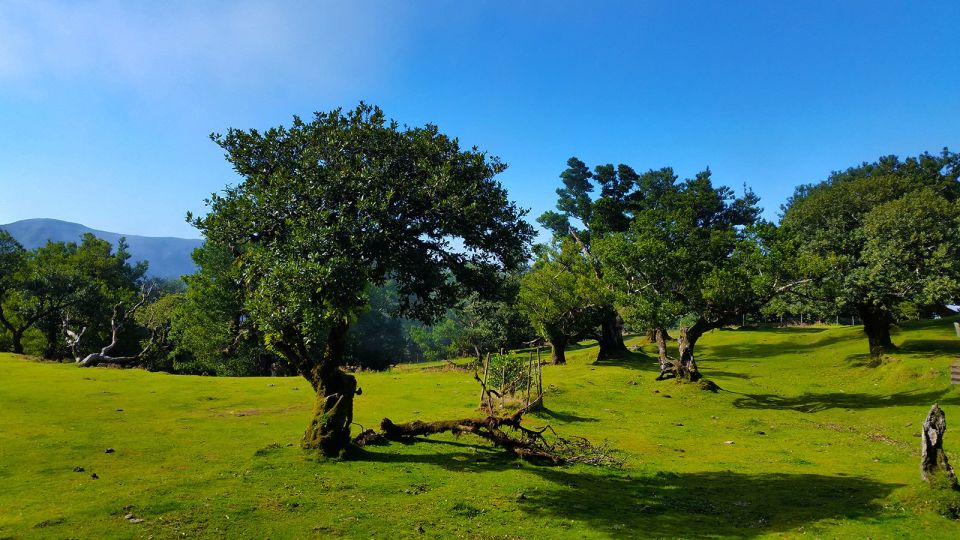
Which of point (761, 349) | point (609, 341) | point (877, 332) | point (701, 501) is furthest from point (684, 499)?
point (761, 349)

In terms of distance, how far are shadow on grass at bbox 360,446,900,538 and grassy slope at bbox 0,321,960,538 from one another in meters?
0.08

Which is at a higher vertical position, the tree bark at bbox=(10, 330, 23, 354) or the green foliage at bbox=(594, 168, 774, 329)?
the green foliage at bbox=(594, 168, 774, 329)

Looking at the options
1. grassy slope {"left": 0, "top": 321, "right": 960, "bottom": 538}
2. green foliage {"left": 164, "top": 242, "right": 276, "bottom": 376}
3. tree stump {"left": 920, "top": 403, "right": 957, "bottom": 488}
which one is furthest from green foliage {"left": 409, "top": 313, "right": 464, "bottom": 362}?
tree stump {"left": 920, "top": 403, "right": 957, "bottom": 488}

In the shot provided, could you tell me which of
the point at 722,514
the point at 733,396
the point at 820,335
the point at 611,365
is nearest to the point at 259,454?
the point at 722,514

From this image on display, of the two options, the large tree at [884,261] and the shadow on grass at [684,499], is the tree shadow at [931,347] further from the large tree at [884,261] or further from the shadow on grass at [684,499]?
the shadow on grass at [684,499]

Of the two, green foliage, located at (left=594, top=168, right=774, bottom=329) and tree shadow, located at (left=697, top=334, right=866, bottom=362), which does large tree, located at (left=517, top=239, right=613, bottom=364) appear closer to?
green foliage, located at (left=594, top=168, right=774, bottom=329)

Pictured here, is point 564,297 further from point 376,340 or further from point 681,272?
point 376,340

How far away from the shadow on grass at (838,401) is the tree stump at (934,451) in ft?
65.3

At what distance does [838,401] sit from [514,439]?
27.8 m

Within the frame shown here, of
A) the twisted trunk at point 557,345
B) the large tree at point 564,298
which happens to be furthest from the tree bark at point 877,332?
the twisted trunk at point 557,345

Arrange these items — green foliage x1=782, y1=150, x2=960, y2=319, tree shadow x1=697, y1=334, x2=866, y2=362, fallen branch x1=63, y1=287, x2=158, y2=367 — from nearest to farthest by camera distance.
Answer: green foliage x1=782, y1=150, x2=960, y2=319 → fallen branch x1=63, y1=287, x2=158, y2=367 → tree shadow x1=697, y1=334, x2=866, y2=362

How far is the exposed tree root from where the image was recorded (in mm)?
18531

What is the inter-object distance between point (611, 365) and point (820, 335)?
28.5 metres

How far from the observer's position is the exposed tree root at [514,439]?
60.8 ft
